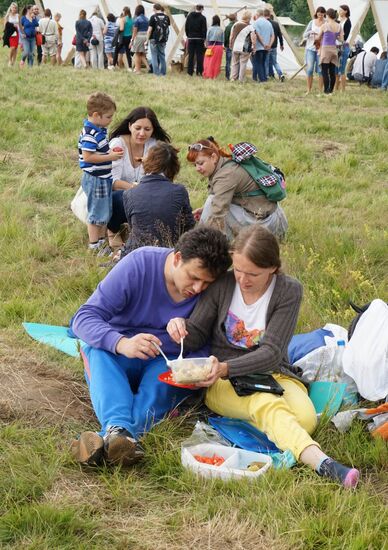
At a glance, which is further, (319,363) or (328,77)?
(328,77)

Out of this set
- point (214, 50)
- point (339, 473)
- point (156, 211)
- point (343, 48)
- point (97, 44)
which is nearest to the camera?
point (339, 473)

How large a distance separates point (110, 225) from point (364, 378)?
3368 mm

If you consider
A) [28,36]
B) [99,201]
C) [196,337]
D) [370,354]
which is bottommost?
[370,354]

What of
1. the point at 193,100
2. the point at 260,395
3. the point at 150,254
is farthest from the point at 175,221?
the point at 193,100

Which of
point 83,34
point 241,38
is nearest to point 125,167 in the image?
point 241,38

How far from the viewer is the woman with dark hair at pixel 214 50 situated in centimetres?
1861

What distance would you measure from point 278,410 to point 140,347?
67 cm

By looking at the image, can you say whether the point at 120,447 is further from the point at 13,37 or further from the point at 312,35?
the point at 13,37

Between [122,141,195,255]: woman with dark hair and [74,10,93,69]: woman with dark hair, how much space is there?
574 inches

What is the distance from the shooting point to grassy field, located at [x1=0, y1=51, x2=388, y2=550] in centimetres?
298

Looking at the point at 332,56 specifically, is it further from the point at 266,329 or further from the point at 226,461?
the point at 226,461

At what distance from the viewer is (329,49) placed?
15375 mm

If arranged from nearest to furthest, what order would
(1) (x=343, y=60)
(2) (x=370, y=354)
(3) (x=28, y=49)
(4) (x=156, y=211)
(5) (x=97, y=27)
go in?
(2) (x=370, y=354) → (4) (x=156, y=211) → (1) (x=343, y=60) → (3) (x=28, y=49) → (5) (x=97, y=27)

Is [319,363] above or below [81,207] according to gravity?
below
